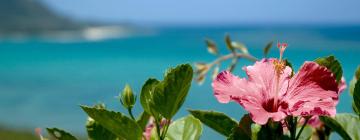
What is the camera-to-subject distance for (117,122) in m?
0.48

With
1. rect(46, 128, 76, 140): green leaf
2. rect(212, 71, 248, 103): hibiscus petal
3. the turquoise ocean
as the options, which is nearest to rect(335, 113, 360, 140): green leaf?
rect(212, 71, 248, 103): hibiscus petal

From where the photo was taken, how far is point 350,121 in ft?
1.75

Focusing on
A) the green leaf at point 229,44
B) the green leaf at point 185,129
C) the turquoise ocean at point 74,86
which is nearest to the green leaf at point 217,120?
the green leaf at point 185,129

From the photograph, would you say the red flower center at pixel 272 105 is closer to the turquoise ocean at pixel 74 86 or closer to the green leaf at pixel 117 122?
the green leaf at pixel 117 122

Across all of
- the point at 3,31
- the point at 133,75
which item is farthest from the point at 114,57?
the point at 3,31

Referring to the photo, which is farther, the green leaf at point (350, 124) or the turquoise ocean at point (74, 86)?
the turquoise ocean at point (74, 86)

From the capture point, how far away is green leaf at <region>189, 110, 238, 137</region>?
1.58ft

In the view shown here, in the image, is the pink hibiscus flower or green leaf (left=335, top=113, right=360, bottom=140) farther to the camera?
green leaf (left=335, top=113, right=360, bottom=140)

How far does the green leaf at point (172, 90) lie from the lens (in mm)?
455

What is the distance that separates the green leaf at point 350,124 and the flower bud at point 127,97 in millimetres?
195

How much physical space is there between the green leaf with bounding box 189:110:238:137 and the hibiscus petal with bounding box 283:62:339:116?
67 millimetres

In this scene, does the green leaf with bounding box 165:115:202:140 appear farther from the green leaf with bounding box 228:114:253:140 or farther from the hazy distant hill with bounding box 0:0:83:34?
the hazy distant hill with bounding box 0:0:83:34

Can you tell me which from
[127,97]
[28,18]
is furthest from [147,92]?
[28,18]

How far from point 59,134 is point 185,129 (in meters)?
0.12
